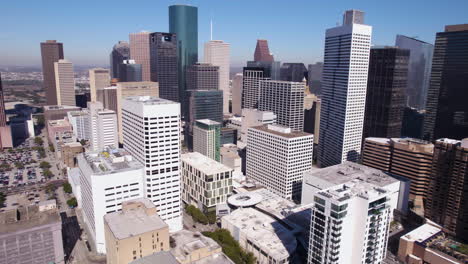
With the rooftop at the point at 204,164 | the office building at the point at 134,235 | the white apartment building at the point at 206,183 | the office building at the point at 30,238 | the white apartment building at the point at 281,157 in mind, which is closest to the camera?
the office building at the point at 134,235

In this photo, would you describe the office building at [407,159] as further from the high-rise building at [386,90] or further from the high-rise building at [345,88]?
the high-rise building at [386,90]

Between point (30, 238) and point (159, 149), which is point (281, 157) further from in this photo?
point (30, 238)

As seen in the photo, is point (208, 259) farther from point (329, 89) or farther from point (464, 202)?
point (329, 89)

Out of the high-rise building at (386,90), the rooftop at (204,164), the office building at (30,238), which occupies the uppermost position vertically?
the high-rise building at (386,90)

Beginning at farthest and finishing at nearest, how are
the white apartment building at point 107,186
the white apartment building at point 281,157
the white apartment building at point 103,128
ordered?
the white apartment building at point 103,128 → the white apartment building at point 281,157 → the white apartment building at point 107,186

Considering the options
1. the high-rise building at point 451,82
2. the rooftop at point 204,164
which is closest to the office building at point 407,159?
the rooftop at point 204,164

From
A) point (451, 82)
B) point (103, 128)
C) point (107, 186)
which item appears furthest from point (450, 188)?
point (103, 128)
